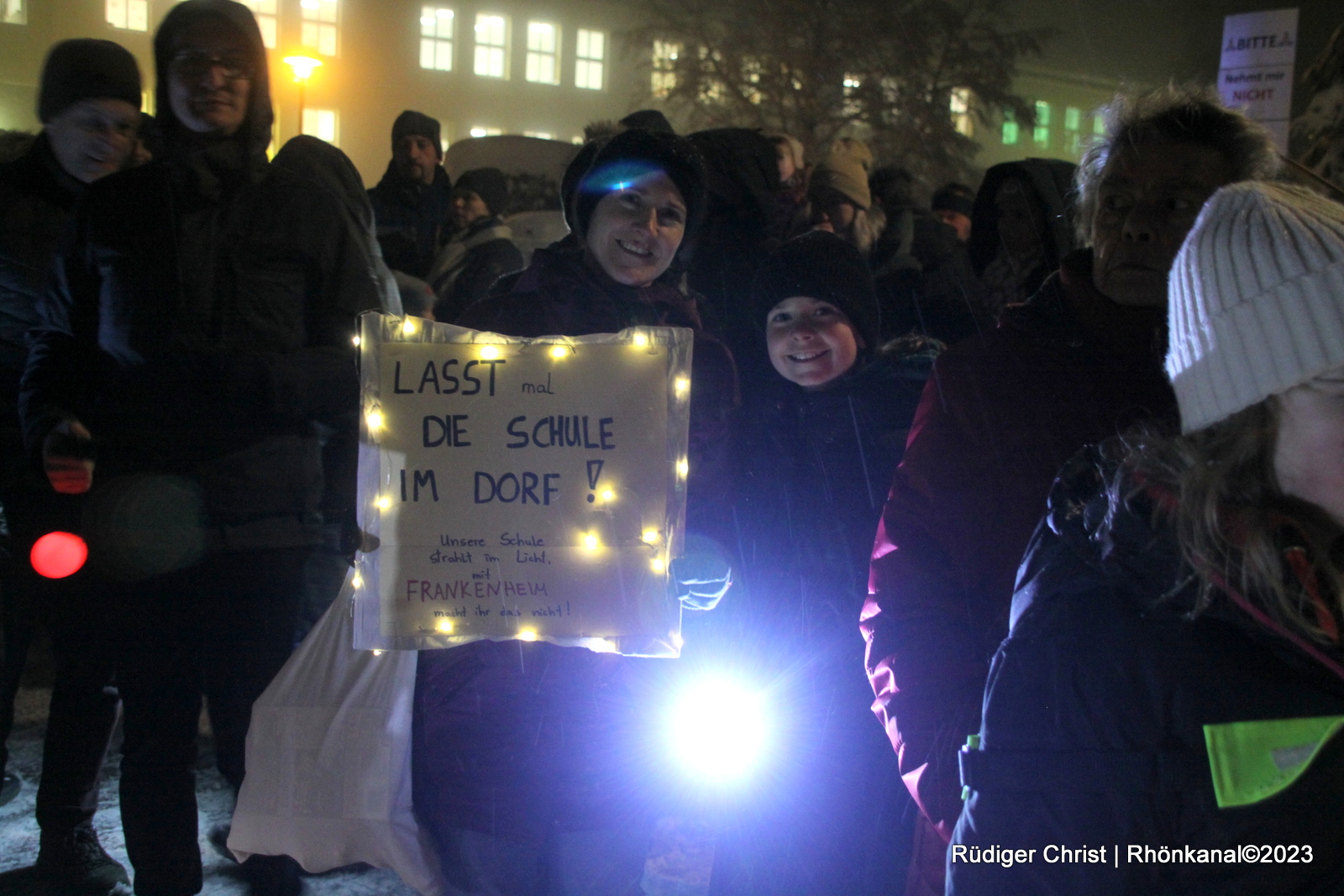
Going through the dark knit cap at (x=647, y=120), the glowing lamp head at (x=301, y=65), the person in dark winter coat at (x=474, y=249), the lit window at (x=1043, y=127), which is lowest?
the person in dark winter coat at (x=474, y=249)

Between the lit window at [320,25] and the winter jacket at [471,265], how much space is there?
23.2 m

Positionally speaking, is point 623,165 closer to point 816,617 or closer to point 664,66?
point 816,617

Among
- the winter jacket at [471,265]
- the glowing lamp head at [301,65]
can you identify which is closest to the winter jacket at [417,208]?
the winter jacket at [471,265]

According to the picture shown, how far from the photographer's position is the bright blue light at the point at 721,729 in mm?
2641

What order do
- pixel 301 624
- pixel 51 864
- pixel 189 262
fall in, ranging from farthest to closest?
pixel 51 864 → pixel 301 624 → pixel 189 262

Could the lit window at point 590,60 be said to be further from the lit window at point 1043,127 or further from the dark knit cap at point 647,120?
the dark knit cap at point 647,120

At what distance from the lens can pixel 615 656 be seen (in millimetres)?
2402

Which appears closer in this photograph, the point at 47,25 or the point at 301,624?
the point at 301,624

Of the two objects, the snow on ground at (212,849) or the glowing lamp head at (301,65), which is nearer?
the snow on ground at (212,849)

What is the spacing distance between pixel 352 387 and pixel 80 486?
769mm

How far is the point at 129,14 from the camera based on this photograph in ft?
77.6

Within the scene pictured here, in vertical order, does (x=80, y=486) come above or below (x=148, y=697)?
above

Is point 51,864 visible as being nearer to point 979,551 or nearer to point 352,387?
point 352,387

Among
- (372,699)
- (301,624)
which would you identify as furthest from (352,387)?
(372,699)
